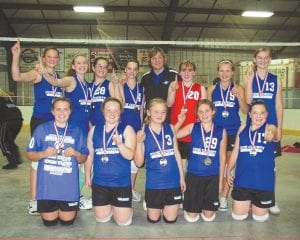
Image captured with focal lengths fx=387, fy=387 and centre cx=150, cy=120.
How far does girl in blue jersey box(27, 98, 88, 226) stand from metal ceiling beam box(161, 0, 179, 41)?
12272 millimetres

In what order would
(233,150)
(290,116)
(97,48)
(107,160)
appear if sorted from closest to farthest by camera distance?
(107,160) < (233,150) < (290,116) < (97,48)

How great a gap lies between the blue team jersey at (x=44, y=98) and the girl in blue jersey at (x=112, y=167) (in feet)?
2.18

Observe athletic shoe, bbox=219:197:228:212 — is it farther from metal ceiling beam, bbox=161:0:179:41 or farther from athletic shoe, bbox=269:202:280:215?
metal ceiling beam, bbox=161:0:179:41

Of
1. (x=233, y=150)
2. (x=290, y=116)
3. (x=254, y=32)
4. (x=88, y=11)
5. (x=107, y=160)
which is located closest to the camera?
(x=107, y=160)

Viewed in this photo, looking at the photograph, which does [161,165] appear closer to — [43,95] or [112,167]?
[112,167]

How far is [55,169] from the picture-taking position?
3.60 metres

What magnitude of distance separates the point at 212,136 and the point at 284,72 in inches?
401

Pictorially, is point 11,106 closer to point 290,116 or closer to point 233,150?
point 233,150

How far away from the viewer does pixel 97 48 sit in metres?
16.9

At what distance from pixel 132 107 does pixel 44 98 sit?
3.18 feet

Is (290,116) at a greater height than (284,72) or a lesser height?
lesser

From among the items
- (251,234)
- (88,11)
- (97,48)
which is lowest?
(251,234)

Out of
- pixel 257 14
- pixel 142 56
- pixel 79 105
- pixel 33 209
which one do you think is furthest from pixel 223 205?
pixel 257 14

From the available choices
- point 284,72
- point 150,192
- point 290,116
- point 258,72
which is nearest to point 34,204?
point 150,192
